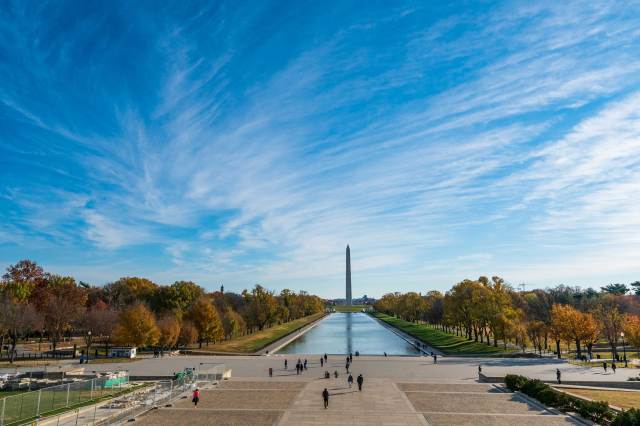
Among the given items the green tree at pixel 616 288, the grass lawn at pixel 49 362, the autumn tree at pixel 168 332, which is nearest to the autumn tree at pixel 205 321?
the autumn tree at pixel 168 332

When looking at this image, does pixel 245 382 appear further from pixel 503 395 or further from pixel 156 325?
pixel 156 325

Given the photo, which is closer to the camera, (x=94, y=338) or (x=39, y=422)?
(x=39, y=422)

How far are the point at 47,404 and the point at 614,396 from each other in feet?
109

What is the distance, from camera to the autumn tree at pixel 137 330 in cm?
5228

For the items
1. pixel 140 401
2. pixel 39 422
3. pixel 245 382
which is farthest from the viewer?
pixel 245 382


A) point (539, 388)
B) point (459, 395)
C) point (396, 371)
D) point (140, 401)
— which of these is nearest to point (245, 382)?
point (140, 401)

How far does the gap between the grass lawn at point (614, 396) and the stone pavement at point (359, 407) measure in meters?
4.57

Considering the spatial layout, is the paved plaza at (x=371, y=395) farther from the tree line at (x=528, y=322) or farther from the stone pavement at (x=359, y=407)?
the tree line at (x=528, y=322)

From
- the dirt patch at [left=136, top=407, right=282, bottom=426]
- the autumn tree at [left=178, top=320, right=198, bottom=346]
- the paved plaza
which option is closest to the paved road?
the paved plaza

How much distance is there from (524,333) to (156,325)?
156ft

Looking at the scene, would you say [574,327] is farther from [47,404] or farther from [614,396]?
[47,404]

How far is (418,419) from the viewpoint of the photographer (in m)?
23.0

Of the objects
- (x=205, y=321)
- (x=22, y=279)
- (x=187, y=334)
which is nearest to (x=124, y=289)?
(x=22, y=279)

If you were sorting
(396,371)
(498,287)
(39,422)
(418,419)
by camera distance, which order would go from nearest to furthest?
(39,422)
(418,419)
(396,371)
(498,287)
